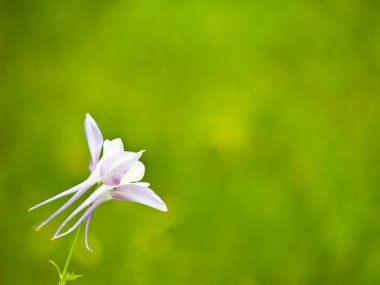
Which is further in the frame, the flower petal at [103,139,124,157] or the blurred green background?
the blurred green background

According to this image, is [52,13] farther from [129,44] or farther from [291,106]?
[291,106]

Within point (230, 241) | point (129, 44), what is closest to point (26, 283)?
point (230, 241)

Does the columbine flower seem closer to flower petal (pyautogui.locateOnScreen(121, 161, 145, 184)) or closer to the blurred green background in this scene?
flower petal (pyautogui.locateOnScreen(121, 161, 145, 184))

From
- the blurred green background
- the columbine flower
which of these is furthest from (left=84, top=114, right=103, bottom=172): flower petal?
the blurred green background

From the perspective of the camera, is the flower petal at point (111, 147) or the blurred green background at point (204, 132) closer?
the flower petal at point (111, 147)

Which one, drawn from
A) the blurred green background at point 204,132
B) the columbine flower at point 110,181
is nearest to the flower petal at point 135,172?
the columbine flower at point 110,181

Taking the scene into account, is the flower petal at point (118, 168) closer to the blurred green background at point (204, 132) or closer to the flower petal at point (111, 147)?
the flower petal at point (111, 147)

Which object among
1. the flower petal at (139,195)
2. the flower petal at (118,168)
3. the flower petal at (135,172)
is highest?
the flower petal at (135,172)
